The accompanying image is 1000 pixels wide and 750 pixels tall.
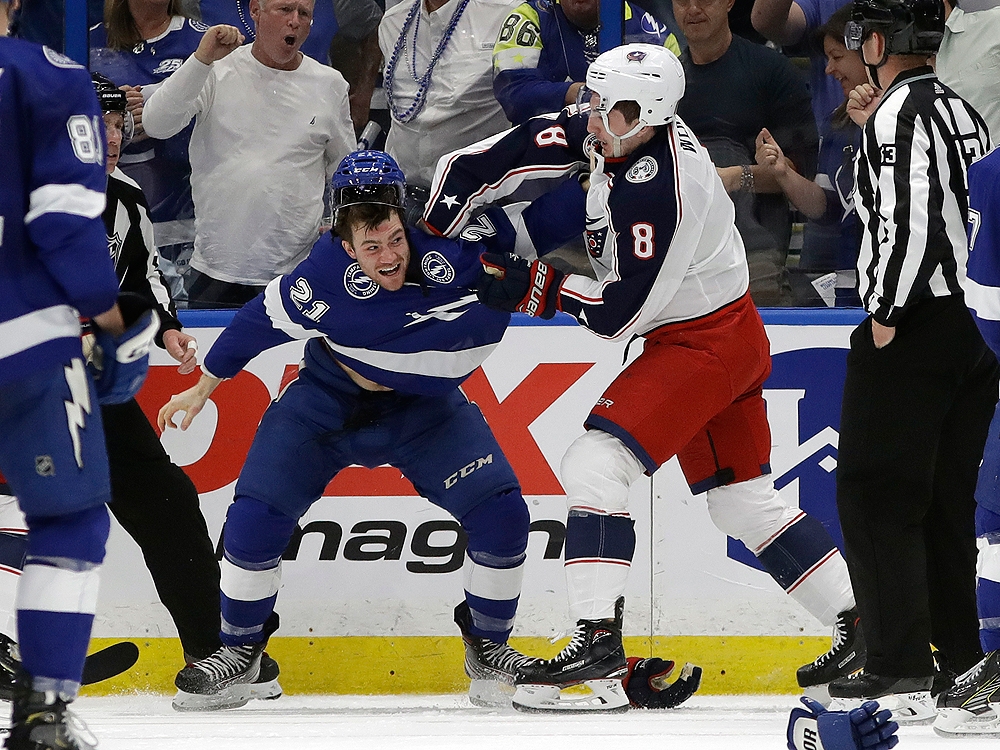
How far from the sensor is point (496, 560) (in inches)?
145

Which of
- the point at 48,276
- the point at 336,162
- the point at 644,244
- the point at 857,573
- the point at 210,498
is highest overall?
the point at 48,276

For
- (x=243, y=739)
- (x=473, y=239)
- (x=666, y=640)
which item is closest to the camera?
(x=243, y=739)

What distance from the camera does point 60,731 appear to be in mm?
2176

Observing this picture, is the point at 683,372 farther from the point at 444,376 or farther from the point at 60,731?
the point at 60,731

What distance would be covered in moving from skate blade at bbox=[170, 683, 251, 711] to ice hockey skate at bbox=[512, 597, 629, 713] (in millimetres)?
913

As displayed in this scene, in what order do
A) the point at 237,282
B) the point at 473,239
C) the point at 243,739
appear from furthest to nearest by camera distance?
the point at 237,282 < the point at 473,239 < the point at 243,739

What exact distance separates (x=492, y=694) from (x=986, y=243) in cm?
186

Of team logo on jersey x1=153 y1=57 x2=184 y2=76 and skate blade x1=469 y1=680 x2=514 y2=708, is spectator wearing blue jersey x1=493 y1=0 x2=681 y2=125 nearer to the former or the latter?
team logo on jersey x1=153 y1=57 x2=184 y2=76

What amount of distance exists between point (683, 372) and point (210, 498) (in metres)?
1.67

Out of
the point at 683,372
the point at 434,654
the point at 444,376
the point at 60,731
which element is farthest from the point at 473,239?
the point at 60,731

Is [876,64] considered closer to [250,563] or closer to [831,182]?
[831,182]

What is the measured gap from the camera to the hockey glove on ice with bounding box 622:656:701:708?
342 cm

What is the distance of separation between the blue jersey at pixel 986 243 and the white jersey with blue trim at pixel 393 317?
1.28 m

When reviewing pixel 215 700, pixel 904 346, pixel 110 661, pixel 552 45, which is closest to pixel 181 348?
pixel 215 700
